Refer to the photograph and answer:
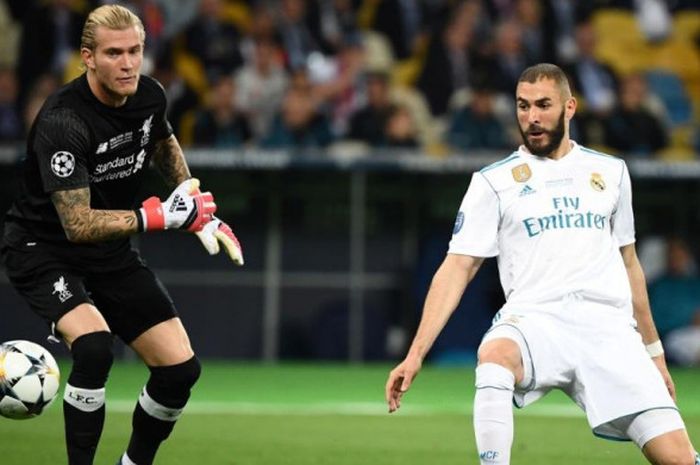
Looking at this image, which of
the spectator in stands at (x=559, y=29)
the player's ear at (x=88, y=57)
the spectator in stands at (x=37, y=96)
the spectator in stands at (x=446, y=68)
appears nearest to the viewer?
the player's ear at (x=88, y=57)

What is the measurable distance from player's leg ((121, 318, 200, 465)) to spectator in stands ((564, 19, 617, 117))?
1073 centimetres

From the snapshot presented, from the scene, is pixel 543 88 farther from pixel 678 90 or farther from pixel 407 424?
pixel 678 90

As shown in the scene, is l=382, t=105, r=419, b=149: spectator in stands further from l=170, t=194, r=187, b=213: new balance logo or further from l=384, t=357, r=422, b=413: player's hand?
l=384, t=357, r=422, b=413: player's hand

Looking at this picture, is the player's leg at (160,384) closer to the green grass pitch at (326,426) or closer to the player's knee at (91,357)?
the player's knee at (91,357)

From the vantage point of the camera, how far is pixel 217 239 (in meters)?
7.14

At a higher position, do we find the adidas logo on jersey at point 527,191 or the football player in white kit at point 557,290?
the adidas logo on jersey at point 527,191

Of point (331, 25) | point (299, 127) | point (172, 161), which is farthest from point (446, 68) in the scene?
point (172, 161)

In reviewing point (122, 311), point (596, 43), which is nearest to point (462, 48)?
point (596, 43)

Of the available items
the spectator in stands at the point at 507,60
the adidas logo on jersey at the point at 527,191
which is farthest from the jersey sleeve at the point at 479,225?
the spectator in stands at the point at 507,60

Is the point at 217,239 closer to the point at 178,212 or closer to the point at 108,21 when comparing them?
the point at 178,212

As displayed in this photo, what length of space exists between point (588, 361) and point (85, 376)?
2426mm

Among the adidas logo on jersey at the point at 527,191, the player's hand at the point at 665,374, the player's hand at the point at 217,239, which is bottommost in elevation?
the player's hand at the point at 665,374

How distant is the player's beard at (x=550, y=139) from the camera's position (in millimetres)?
6418

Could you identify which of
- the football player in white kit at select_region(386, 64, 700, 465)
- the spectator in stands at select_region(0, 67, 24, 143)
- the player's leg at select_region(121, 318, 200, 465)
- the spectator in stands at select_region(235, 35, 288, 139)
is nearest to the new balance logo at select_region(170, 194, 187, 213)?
the player's leg at select_region(121, 318, 200, 465)
